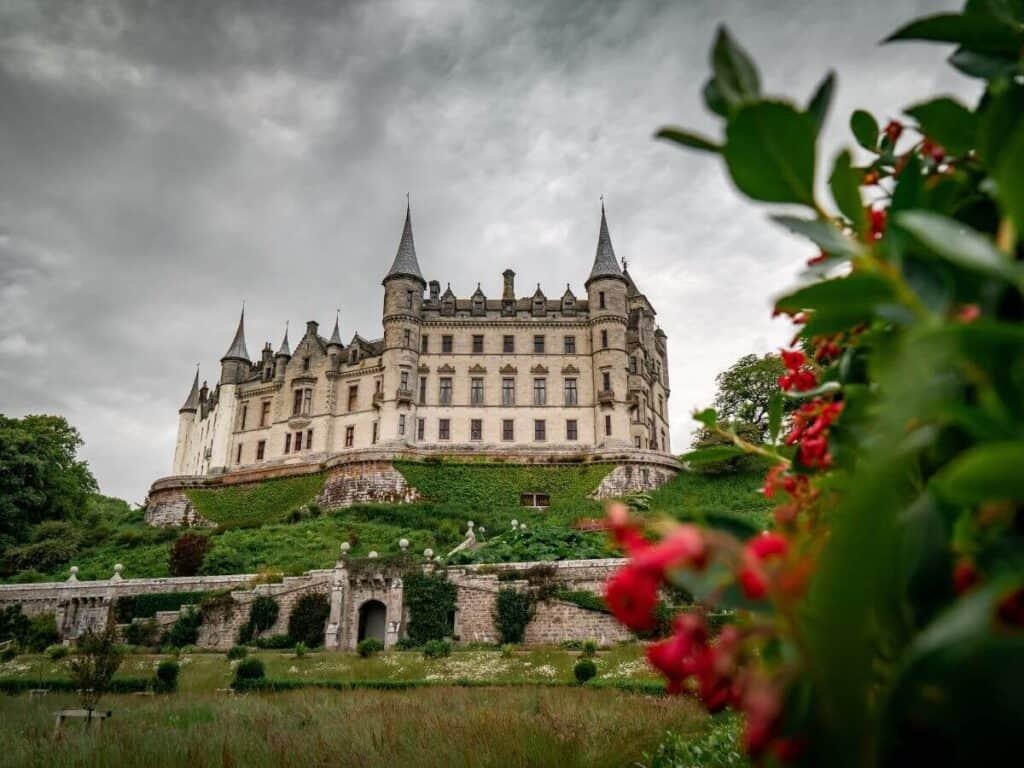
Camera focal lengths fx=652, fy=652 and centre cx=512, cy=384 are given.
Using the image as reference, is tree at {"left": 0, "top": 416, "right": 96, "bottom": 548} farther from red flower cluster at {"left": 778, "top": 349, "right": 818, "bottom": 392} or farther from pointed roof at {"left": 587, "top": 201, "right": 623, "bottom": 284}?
red flower cluster at {"left": 778, "top": 349, "right": 818, "bottom": 392}

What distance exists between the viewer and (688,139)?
100cm

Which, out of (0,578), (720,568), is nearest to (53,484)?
(0,578)

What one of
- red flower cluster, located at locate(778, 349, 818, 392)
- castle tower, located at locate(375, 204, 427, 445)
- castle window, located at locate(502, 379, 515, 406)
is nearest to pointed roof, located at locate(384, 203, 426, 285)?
castle tower, located at locate(375, 204, 427, 445)

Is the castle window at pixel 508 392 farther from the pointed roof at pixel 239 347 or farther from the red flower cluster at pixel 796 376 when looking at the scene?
the red flower cluster at pixel 796 376

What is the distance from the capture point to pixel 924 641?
58 centimetres

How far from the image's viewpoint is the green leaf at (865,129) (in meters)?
1.71

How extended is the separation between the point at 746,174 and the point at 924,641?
0.60 metres

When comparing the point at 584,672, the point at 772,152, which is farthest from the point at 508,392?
the point at 772,152

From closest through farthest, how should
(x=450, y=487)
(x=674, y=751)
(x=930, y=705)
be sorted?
(x=930, y=705)
(x=674, y=751)
(x=450, y=487)

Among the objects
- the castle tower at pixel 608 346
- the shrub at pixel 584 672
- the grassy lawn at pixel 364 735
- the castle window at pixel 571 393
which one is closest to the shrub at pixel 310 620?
the shrub at pixel 584 672

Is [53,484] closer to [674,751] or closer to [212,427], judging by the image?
[212,427]

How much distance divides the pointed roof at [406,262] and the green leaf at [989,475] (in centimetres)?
4789

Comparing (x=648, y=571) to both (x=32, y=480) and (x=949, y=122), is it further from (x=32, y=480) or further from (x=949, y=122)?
(x=32, y=480)

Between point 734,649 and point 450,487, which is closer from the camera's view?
point 734,649
